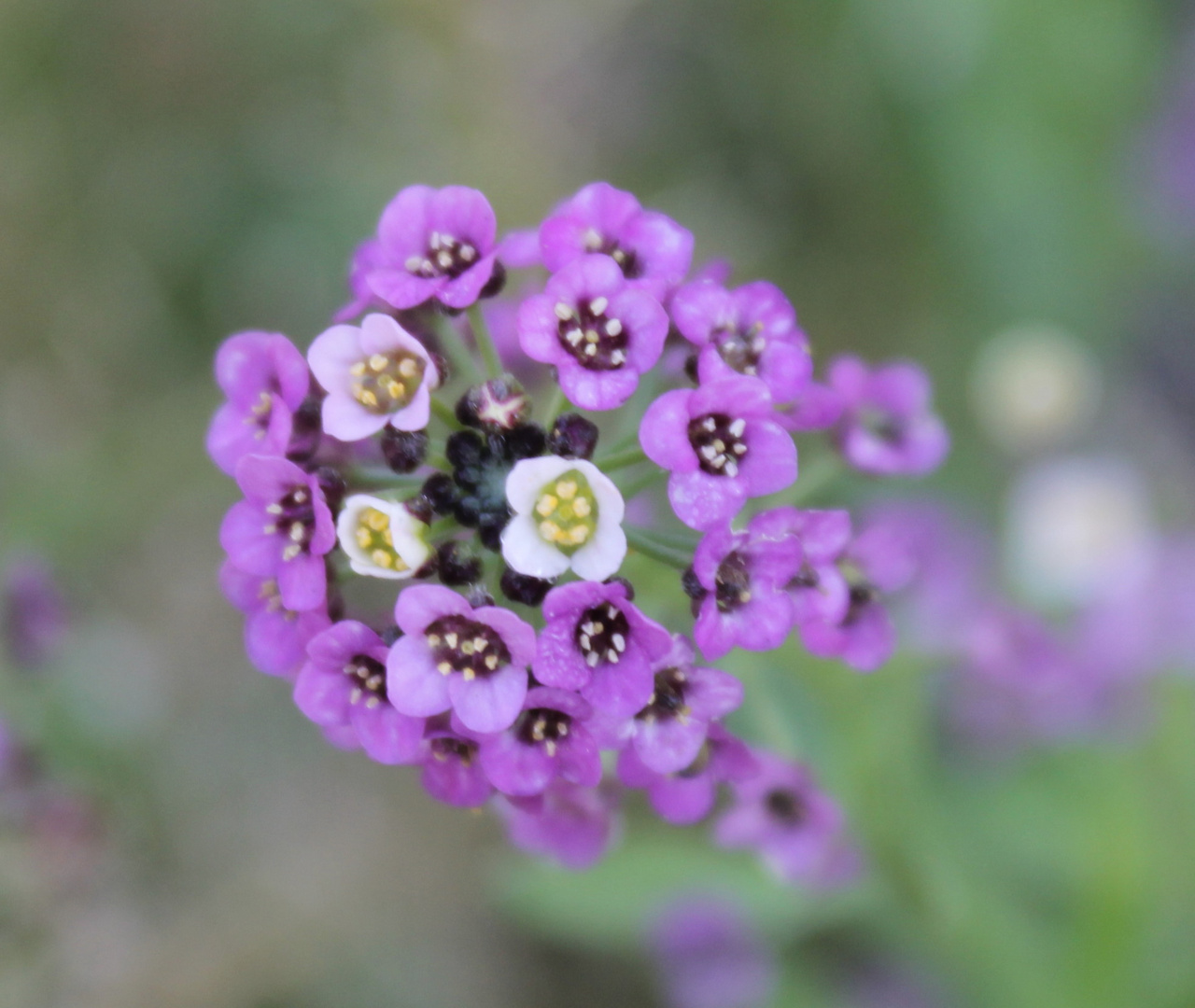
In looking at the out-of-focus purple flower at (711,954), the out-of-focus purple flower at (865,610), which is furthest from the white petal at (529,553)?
the out-of-focus purple flower at (711,954)

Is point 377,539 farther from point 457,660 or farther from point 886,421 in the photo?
point 886,421

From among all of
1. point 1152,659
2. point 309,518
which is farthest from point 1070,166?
point 309,518

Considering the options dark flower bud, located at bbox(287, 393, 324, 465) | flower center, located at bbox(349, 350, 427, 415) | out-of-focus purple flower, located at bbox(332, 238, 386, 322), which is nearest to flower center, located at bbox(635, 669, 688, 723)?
flower center, located at bbox(349, 350, 427, 415)

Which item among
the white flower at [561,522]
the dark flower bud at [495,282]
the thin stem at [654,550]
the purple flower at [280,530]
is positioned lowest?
the purple flower at [280,530]

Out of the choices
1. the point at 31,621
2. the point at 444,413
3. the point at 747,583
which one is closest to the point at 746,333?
the point at 747,583

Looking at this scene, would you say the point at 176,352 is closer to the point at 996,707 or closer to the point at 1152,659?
the point at 996,707

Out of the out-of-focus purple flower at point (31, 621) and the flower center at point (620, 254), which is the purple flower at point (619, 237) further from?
the out-of-focus purple flower at point (31, 621)
